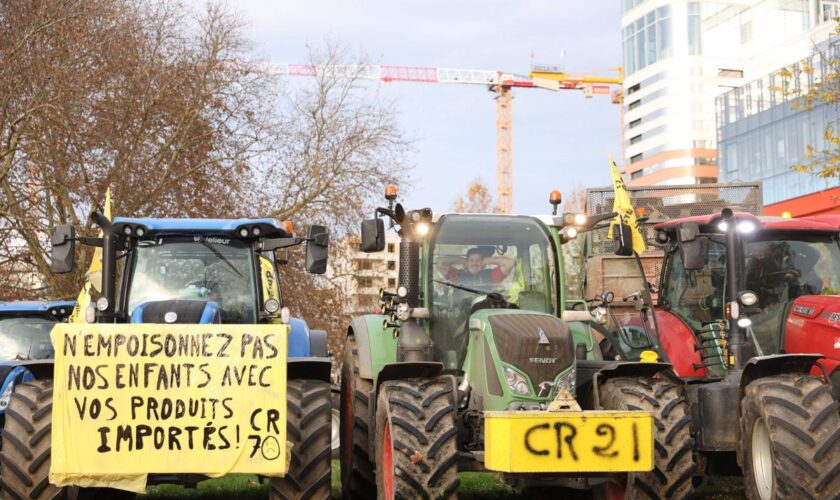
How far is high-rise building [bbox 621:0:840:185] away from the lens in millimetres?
103688

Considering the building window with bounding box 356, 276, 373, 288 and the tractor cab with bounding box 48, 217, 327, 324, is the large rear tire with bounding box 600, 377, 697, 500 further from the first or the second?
the building window with bounding box 356, 276, 373, 288

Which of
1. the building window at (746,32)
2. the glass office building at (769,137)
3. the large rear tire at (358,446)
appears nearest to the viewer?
the large rear tire at (358,446)

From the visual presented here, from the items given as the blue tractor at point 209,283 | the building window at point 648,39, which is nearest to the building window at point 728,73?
the building window at point 648,39

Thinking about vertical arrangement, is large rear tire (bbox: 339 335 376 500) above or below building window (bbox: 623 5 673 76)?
below

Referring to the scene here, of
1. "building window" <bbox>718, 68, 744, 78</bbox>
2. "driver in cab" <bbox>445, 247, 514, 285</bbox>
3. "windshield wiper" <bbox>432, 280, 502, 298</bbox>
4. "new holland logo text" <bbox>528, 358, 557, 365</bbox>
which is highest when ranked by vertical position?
"building window" <bbox>718, 68, 744, 78</bbox>

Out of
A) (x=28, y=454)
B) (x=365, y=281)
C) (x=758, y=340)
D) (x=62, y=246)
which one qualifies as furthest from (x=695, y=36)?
(x=28, y=454)

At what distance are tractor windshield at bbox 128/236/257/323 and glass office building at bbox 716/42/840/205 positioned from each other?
38.8 meters

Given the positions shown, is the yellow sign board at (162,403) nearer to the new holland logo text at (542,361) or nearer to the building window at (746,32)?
the new holland logo text at (542,361)

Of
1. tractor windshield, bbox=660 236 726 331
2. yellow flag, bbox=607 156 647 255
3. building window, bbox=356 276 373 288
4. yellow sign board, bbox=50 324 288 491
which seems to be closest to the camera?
→ yellow sign board, bbox=50 324 288 491

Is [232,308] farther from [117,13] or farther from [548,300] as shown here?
[117,13]

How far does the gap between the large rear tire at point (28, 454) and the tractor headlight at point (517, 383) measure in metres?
3.42

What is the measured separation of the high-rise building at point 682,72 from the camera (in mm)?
103688

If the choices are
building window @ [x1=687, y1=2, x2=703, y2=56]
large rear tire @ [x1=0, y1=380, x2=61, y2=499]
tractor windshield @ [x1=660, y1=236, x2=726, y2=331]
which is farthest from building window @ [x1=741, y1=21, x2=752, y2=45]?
large rear tire @ [x1=0, y1=380, x2=61, y2=499]

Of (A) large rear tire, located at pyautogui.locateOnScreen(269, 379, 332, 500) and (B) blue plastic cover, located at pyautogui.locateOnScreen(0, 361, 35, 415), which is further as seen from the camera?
(B) blue plastic cover, located at pyautogui.locateOnScreen(0, 361, 35, 415)
